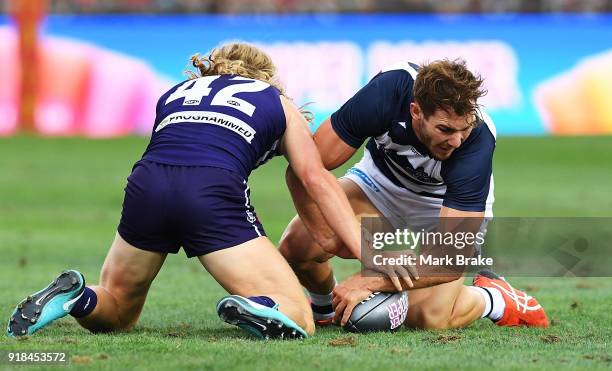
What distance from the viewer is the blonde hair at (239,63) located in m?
7.00

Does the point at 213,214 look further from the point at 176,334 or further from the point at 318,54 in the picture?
the point at 318,54

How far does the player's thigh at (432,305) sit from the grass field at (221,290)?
6.4 inches

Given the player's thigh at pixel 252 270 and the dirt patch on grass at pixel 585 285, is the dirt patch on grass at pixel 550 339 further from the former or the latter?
the dirt patch on grass at pixel 585 285

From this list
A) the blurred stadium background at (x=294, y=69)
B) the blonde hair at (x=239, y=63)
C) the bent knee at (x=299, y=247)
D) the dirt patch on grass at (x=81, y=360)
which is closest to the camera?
the dirt patch on grass at (x=81, y=360)

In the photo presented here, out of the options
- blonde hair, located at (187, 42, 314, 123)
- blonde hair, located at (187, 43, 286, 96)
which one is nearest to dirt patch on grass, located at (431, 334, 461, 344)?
blonde hair, located at (187, 42, 314, 123)

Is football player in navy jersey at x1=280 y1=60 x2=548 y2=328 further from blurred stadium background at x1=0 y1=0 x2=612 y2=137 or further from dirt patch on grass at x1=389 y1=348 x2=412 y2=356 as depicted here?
blurred stadium background at x1=0 y1=0 x2=612 y2=137

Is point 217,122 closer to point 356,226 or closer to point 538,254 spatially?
point 356,226

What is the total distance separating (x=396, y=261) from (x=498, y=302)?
0.98 metres

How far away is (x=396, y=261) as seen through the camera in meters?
6.62

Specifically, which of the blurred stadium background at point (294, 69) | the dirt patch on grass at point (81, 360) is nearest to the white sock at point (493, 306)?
the dirt patch on grass at point (81, 360)

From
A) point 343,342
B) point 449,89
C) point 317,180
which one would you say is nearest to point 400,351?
point 343,342

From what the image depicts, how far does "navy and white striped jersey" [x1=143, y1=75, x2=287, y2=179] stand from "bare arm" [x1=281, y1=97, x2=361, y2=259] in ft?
0.27

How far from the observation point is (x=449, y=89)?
6277 millimetres

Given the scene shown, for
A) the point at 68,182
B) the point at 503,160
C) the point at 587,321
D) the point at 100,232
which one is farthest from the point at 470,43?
the point at 587,321
